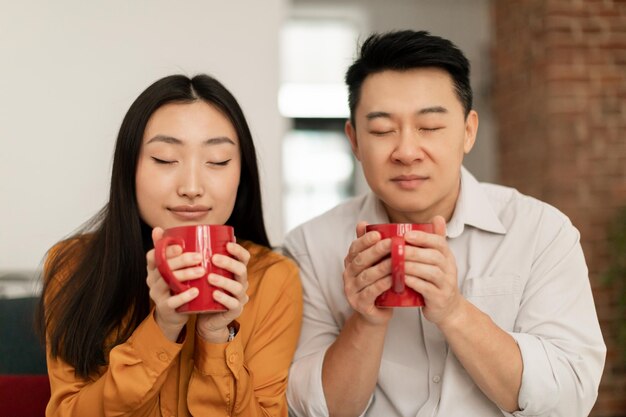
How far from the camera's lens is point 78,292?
146 cm

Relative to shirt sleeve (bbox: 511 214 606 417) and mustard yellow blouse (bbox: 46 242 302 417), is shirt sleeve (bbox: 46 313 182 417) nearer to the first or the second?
mustard yellow blouse (bbox: 46 242 302 417)

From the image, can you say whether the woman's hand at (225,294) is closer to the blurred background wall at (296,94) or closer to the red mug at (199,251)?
the red mug at (199,251)

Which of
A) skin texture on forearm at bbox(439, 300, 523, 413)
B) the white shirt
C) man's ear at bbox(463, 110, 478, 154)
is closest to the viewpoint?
skin texture on forearm at bbox(439, 300, 523, 413)

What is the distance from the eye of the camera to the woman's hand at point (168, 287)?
1.11 meters

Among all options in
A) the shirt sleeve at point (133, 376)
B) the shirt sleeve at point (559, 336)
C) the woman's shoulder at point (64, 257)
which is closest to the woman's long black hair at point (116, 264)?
the woman's shoulder at point (64, 257)

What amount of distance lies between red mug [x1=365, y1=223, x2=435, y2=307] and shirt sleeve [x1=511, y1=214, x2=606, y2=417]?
30 centimetres

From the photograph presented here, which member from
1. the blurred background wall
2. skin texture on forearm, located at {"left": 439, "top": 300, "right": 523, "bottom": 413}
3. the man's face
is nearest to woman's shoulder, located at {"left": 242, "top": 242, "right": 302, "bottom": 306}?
the man's face

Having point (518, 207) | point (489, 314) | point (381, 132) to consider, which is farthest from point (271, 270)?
point (518, 207)

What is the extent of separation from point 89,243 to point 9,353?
334mm

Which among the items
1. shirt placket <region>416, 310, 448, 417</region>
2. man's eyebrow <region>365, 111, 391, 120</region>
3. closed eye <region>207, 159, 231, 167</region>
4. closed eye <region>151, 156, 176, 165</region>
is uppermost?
man's eyebrow <region>365, 111, 391, 120</region>

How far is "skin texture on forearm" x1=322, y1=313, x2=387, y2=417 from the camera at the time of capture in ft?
4.54

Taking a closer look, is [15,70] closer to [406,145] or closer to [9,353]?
[9,353]

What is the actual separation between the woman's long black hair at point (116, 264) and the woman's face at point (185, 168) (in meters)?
0.04

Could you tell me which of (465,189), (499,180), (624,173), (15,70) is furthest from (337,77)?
(465,189)
